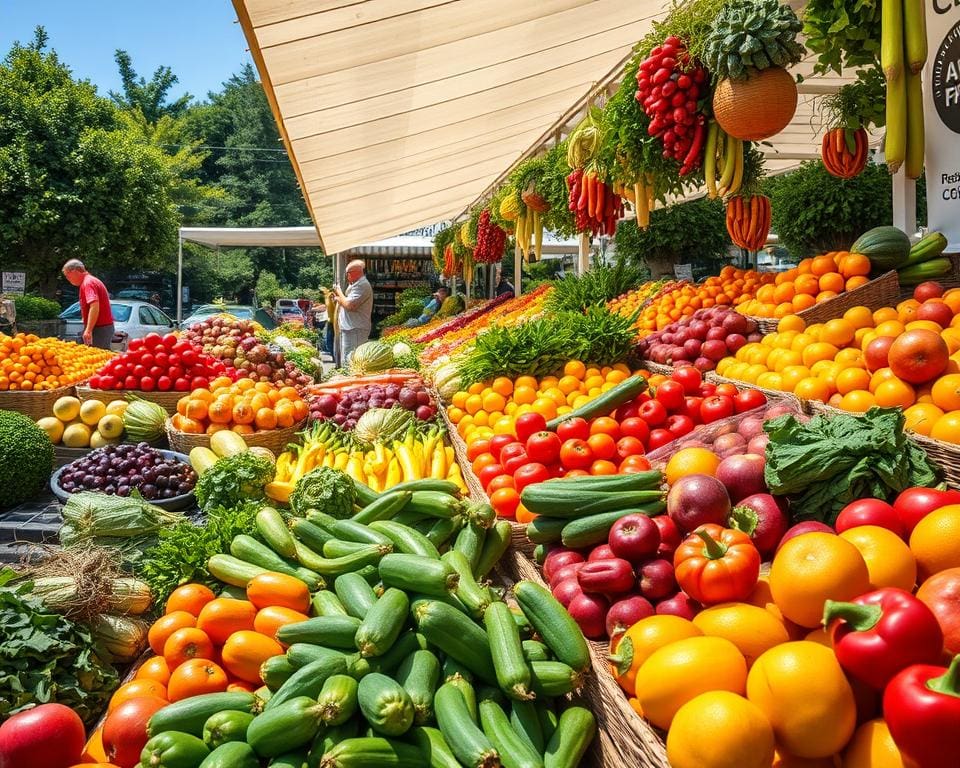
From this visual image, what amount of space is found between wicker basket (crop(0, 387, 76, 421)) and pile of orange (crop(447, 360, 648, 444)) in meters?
2.97

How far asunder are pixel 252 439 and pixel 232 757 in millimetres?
3018

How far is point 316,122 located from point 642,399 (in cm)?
427

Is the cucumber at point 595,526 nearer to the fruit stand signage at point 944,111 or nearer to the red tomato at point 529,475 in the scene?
the red tomato at point 529,475

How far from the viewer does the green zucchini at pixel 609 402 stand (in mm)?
3180

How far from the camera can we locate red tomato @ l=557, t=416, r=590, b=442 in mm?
2908

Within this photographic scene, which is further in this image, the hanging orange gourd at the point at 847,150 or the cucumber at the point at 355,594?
the hanging orange gourd at the point at 847,150

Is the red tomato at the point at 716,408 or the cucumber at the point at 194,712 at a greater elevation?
the red tomato at the point at 716,408

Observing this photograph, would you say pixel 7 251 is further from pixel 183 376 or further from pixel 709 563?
pixel 709 563

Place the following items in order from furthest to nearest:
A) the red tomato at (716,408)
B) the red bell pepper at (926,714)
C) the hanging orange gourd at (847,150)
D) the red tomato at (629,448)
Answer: the hanging orange gourd at (847,150) → the red tomato at (716,408) → the red tomato at (629,448) → the red bell pepper at (926,714)

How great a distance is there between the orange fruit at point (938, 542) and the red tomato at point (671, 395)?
61.9 inches

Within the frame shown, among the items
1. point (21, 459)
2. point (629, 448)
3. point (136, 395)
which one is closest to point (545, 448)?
point (629, 448)

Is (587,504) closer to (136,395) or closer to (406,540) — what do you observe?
(406,540)


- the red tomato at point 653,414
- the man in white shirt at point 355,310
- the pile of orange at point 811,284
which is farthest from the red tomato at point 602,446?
the man in white shirt at point 355,310

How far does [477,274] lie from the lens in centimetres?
1797
